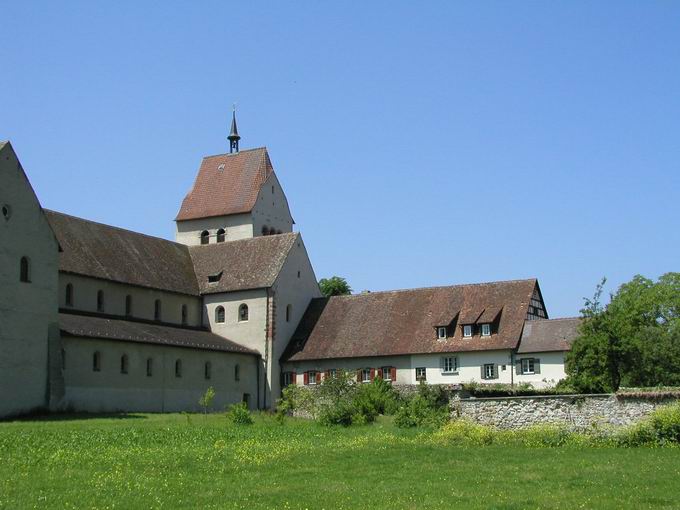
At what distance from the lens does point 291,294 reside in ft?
233

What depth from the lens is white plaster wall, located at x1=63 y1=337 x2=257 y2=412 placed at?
5347 cm

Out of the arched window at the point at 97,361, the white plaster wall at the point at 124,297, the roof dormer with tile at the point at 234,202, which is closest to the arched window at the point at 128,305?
the white plaster wall at the point at 124,297

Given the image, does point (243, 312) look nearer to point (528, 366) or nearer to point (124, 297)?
point (124, 297)

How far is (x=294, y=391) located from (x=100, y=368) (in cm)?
1095

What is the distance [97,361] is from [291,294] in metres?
19.1

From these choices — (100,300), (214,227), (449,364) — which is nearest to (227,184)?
(214,227)

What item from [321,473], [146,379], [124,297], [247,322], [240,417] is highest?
[124,297]

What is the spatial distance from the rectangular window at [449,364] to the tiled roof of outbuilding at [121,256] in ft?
60.3

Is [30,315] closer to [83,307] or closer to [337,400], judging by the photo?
[83,307]

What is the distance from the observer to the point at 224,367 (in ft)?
213

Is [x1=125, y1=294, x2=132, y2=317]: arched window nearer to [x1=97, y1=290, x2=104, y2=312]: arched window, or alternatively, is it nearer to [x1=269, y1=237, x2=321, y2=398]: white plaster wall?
[x1=97, y1=290, x2=104, y2=312]: arched window

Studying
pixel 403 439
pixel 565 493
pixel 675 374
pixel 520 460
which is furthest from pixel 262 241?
pixel 565 493

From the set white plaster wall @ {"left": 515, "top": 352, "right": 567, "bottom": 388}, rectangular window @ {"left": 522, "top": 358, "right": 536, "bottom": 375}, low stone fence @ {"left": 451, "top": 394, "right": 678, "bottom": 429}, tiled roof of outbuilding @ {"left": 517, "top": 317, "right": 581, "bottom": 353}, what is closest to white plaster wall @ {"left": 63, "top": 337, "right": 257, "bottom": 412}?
rectangular window @ {"left": 522, "top": 358, "right": 536, "bottom": 375}

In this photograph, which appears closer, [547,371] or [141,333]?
[141,333]
